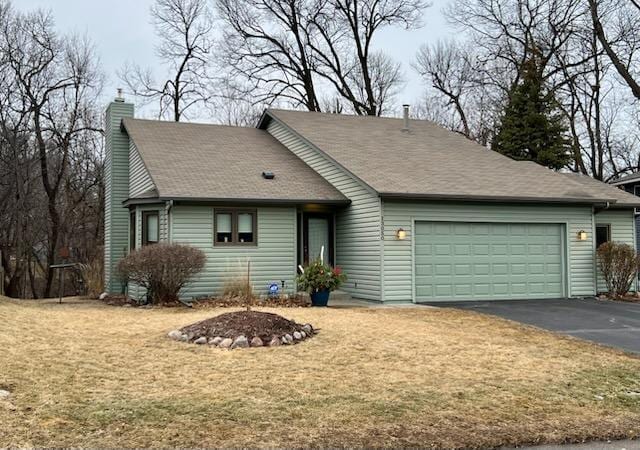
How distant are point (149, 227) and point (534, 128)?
19900mm

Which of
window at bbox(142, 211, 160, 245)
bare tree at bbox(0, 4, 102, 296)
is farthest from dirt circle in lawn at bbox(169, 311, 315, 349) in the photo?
bare tree at bbox(0, 4, 102, 296)

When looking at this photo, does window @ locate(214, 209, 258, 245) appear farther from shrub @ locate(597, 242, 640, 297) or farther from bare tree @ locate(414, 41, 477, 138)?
bare tree @ locate(414, 41, 477, 138)

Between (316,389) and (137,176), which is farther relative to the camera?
(137,176)

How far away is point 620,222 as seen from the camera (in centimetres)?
1778

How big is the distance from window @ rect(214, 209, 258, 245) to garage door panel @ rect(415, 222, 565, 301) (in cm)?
409

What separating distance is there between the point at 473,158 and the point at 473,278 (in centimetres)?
469

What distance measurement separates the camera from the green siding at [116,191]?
18.1 m

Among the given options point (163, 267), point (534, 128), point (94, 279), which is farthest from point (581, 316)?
point (534, 128)

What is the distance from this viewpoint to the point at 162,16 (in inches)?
1238

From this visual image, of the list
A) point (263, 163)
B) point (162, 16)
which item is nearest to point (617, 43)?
point (263, 163)

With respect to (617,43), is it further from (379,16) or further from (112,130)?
(112,130)

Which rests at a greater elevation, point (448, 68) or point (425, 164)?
point (448, 68)

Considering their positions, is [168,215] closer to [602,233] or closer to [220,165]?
[220,165]

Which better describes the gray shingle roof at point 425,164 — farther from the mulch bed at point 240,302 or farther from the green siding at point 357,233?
the mulch bed at point 240,302
